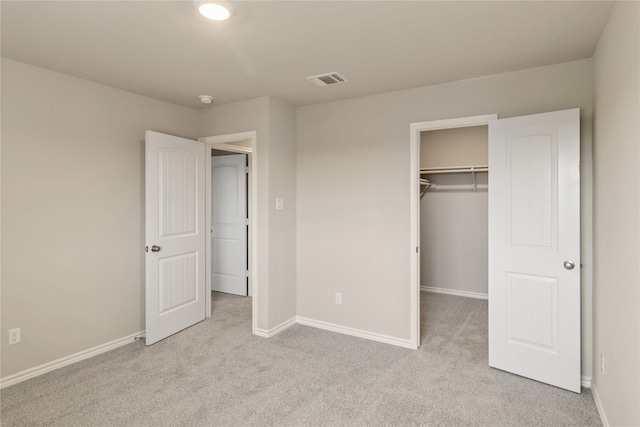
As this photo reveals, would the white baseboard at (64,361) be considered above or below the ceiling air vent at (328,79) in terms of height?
below

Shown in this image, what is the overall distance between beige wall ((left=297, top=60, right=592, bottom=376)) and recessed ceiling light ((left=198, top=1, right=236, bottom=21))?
1.80m

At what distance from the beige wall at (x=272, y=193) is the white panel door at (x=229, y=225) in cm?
129

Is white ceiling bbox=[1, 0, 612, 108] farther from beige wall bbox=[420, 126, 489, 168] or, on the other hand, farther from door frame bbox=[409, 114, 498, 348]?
beige wall bbox=[420, 126, 489, 168]

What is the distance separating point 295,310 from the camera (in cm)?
396

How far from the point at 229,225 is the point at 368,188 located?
2.52 meters

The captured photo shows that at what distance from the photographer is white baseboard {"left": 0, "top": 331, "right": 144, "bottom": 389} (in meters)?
2.62

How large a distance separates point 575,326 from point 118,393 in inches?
127

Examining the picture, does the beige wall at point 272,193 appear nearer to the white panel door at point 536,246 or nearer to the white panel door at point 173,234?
the white panel door at point 173,234

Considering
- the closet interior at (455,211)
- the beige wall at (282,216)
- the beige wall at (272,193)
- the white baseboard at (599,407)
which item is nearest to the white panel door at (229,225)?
the beige wall at (272,193)

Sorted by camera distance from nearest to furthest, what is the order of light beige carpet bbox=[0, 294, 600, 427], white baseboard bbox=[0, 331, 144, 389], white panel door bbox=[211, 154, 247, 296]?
light beige carpet bbox=[0, 294, 600, 427], white baseboard bbox=[0, 331, 144, 389], white panel door bbox=[211, 154, 247, 296]

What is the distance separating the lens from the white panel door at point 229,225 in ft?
16.8

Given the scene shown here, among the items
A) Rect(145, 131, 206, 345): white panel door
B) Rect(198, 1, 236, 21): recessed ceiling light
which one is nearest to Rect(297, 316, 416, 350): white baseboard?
Rect(145, 131, 206, 345): white panel door

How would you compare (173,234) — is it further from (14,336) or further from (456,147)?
(456,147)

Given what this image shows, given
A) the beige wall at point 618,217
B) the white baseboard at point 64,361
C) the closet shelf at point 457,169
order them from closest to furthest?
the beige wall at point 618,217 → the white baseboard at point 64,361 → the closet shelf at point 457,169
